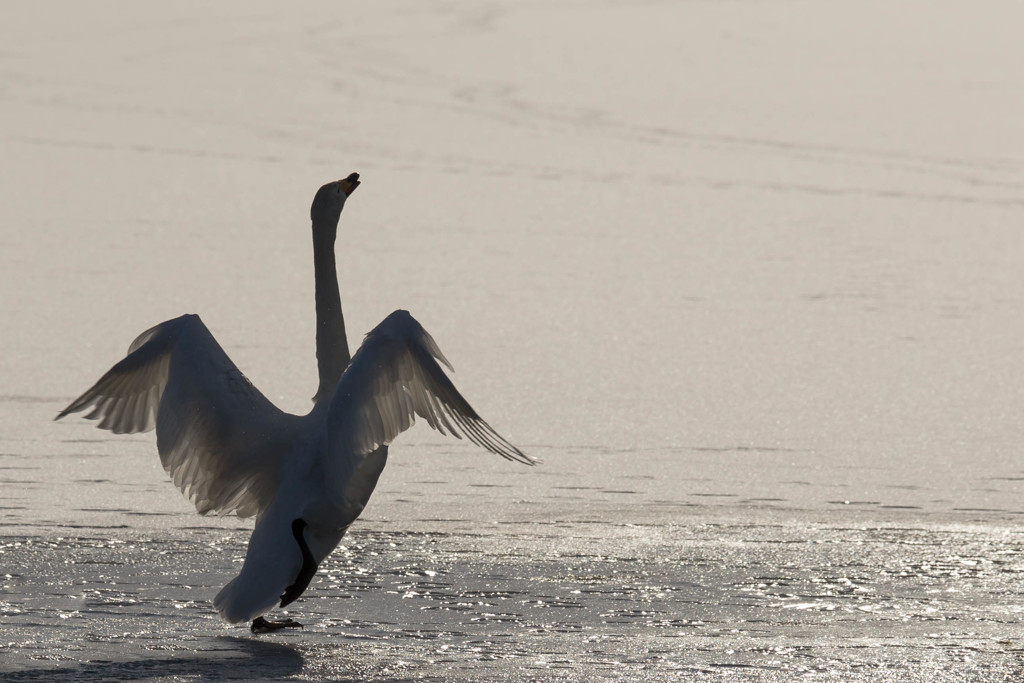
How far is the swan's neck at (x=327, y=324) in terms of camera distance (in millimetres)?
6410

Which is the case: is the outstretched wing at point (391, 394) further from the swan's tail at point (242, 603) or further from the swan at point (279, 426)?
the swan's tail at point (242, 603)

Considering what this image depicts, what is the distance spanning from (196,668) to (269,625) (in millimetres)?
603

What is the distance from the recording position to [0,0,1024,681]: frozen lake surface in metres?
5.61

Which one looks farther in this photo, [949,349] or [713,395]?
[949,349]

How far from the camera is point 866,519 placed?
6914 mm

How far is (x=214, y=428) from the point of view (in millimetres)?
6012

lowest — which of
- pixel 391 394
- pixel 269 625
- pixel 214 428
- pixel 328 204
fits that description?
pixel 269 625

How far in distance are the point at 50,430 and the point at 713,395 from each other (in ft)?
10.4

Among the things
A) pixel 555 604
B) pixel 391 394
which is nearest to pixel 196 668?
pixel 391 394

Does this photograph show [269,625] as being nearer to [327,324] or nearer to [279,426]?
[279,426]

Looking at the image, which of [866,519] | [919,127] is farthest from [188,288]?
[919,127]

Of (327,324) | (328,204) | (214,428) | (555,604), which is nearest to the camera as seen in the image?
(555,604)

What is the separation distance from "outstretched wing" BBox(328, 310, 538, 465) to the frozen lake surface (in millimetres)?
563

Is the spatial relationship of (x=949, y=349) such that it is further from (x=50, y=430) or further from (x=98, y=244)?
(x=98, y=244)
